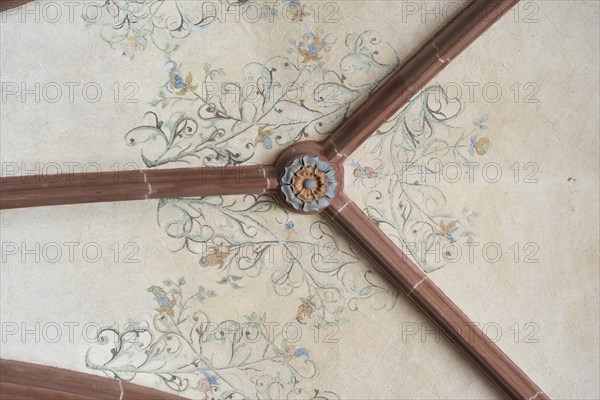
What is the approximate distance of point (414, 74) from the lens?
4.09m

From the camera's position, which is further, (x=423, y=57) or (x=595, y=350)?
(x=595, y=350)

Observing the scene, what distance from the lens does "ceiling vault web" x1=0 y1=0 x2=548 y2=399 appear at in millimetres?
4031

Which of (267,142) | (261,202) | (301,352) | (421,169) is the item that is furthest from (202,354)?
(421,169)

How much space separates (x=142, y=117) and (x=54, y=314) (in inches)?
49.3

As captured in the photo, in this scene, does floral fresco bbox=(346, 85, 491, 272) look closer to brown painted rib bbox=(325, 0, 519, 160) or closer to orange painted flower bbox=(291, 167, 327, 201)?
brown painted rib bbox=(325, 0, 519, 160)

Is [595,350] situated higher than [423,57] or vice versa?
[423,57]

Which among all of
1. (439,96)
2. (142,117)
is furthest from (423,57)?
(142,117)

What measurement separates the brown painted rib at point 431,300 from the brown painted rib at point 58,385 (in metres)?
1.44

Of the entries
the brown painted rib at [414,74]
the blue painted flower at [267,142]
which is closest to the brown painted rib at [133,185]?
the blue painted flower at [267,142]

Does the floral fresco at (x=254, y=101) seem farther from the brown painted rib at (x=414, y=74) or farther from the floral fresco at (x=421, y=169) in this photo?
the floral fresco at (x=421, y=169)

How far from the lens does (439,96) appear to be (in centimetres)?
422

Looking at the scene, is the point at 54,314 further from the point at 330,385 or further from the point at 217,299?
the point at 330,385

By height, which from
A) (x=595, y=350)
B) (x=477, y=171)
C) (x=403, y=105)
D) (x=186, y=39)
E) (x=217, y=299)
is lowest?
(x=595, y=350)

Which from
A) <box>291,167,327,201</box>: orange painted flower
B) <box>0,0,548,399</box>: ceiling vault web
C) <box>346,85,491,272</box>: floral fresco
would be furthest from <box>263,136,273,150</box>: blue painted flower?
<box>346,85,491,272</box>: floral fresco
